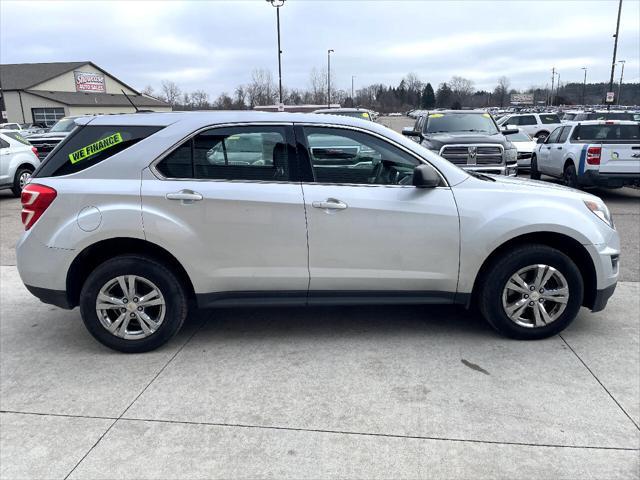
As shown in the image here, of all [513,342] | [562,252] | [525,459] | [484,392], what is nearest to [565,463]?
[525,459]

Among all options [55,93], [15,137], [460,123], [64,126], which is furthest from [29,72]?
[460,123]

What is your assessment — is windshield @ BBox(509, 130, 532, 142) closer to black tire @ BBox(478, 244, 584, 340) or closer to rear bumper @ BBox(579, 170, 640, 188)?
rear bumper @ BBox(579, 170, 640, 188)

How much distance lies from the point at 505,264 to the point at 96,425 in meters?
3.05

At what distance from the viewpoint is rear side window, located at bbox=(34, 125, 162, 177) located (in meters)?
4.05

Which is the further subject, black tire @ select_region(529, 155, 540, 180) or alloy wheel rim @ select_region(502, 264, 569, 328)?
black tire @ select_region(529, 155, 540, 180)

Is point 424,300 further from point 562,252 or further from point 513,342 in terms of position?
point 562,252

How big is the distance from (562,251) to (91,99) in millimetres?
64926

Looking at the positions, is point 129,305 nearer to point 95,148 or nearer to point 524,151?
point 95,148

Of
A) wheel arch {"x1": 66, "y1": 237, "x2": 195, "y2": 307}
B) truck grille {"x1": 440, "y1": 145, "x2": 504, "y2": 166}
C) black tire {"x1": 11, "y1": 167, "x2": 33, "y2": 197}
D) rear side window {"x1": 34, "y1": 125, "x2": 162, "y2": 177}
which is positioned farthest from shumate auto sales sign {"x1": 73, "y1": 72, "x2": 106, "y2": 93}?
wheel arch {"x1": 66, "y1": 237, "x2": 195, "y2": 307}

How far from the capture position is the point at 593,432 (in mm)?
3068

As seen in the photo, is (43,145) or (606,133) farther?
(43,145)

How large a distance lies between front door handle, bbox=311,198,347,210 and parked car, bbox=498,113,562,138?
2283 centimetres

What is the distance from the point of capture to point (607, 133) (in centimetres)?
1162

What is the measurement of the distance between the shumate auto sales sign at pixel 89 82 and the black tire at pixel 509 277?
6795 centimetres
